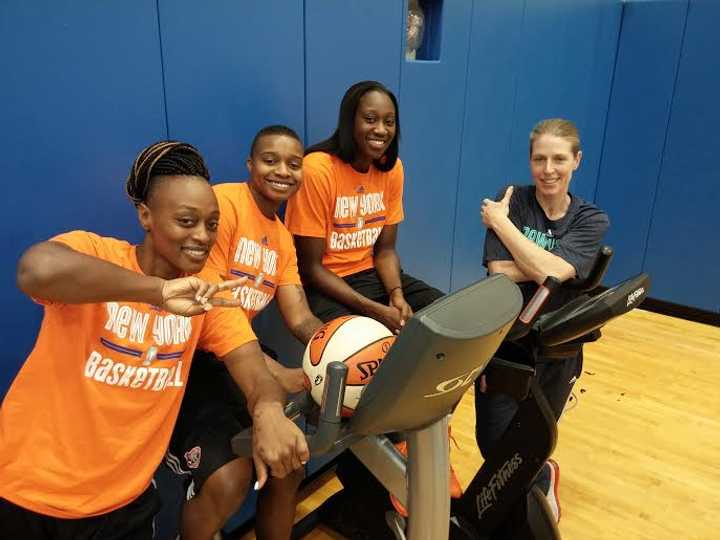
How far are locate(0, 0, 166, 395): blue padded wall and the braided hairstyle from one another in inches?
9.7

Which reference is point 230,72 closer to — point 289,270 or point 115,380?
point 289,270

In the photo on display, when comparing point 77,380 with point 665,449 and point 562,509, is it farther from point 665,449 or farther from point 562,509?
point 665,449

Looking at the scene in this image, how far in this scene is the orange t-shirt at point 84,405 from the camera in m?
1.32

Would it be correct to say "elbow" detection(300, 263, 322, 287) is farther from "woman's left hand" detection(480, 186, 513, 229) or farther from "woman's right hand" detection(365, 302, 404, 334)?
"woman's left hand" detection(480, 186, 513, 229)

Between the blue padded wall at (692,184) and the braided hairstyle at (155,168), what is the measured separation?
4053 mm

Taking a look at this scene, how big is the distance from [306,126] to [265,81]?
28 cm

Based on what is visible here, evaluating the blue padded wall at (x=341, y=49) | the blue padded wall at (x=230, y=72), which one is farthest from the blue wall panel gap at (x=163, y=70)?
the blue padded wall at (x=341, y=49)

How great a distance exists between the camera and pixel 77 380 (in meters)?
1.33

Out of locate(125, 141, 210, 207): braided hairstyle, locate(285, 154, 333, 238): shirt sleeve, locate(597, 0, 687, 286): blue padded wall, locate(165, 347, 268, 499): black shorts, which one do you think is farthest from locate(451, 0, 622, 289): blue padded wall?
locate(125, 141, 210, 207): braided hairstyle

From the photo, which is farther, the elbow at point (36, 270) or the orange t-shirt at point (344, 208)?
the orange t-shirt at point (344, 208)

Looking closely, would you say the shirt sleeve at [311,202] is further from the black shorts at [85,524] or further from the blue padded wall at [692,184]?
the blue padded wall at [692,184]

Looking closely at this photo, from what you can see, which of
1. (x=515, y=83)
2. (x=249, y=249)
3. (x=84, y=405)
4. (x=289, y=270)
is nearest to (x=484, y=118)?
(x=515, y=83)

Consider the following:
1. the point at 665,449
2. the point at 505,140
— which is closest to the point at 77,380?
the point at 665,449

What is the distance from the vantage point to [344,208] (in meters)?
2.31
